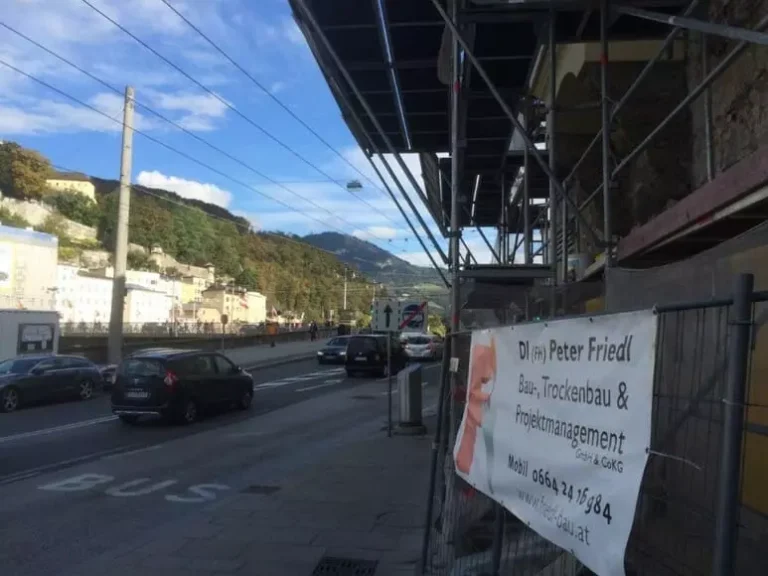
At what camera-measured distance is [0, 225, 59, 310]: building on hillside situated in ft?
144

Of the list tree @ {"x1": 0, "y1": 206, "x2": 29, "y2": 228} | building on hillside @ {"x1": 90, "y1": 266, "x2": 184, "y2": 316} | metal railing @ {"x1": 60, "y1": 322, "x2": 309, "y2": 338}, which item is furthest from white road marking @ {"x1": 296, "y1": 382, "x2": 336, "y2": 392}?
tree @ {"x1": 0, "y1": 206, "x2": 29, "y2": 228}

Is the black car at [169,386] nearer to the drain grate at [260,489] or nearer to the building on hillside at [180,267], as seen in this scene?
the drain grate at [260,489]

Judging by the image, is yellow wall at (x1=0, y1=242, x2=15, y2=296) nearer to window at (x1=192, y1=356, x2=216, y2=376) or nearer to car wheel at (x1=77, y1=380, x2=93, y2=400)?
car wheel at (x1=77, y1=380, x2=93, y2=400)

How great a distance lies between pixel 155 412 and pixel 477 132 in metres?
9.64

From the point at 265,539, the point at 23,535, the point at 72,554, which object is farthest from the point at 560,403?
the point at 23,535

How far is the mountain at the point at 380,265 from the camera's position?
10844 centimetres

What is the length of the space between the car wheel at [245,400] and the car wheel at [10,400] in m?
5.91

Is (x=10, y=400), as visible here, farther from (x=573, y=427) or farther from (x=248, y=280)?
(x=248, y=280)

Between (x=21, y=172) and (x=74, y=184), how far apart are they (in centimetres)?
2935

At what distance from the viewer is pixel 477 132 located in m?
11.2

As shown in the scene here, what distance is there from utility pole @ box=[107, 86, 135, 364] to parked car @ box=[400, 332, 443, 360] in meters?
15.8

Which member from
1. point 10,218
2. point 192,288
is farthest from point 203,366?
point 192,288

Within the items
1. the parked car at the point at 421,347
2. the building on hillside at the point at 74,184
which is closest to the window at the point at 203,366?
the parked car at the point at 421,347

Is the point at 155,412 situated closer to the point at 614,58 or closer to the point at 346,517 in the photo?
the point at 346,517
